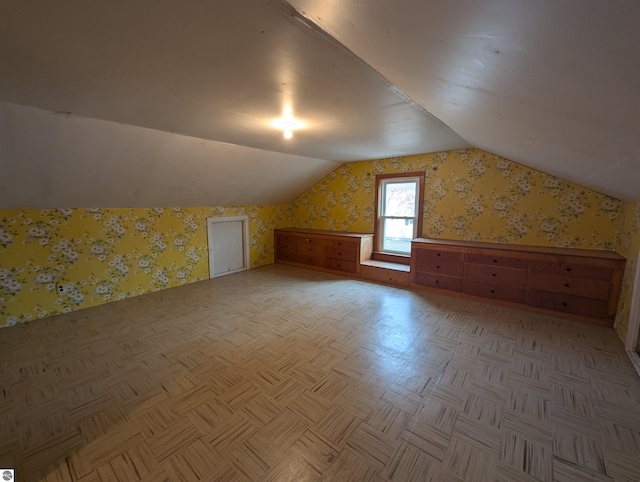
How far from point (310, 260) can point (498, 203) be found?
10.8 ft

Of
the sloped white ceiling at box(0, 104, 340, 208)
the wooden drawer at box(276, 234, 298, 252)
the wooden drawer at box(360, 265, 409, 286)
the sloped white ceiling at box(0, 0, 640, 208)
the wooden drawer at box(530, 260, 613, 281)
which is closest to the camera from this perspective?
the sloped white ceiling at box(0, 0, 640, 208)

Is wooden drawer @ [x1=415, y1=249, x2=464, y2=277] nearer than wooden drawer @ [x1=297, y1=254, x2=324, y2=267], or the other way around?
wooden drawer @ [x1=415, y1=249, x2=464, y2=277]

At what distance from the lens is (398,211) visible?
15.5 feet

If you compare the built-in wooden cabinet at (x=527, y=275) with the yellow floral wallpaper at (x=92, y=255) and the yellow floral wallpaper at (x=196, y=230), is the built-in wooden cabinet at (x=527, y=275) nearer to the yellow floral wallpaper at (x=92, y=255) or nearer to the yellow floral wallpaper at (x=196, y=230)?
the yellow floral wallpaper at (x=196, y=230)

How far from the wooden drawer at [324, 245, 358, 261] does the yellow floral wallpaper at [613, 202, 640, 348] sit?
3.16 metres

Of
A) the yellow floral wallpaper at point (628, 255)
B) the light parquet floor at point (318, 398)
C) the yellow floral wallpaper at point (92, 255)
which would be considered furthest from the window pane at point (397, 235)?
the yellow floral wallpaper at point (92, 255)

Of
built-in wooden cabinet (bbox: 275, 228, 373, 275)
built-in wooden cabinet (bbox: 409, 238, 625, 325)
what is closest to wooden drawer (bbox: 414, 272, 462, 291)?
built-in wooden cabinet (bbox: 409, 238, 625, 325)

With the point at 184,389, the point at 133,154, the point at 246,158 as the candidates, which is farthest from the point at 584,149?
the point at 133,154

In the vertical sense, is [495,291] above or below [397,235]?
below

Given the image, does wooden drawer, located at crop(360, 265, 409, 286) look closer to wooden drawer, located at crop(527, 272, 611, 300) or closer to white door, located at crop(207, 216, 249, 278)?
wooden drawer, located at crop(527, 272, 611, 300)

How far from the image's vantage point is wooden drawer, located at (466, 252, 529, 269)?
10.8ft

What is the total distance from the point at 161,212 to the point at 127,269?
0.95 metres

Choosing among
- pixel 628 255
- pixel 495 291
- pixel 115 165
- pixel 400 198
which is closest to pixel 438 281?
pixel 495 291

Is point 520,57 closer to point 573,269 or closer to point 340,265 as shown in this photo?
point 573,269
